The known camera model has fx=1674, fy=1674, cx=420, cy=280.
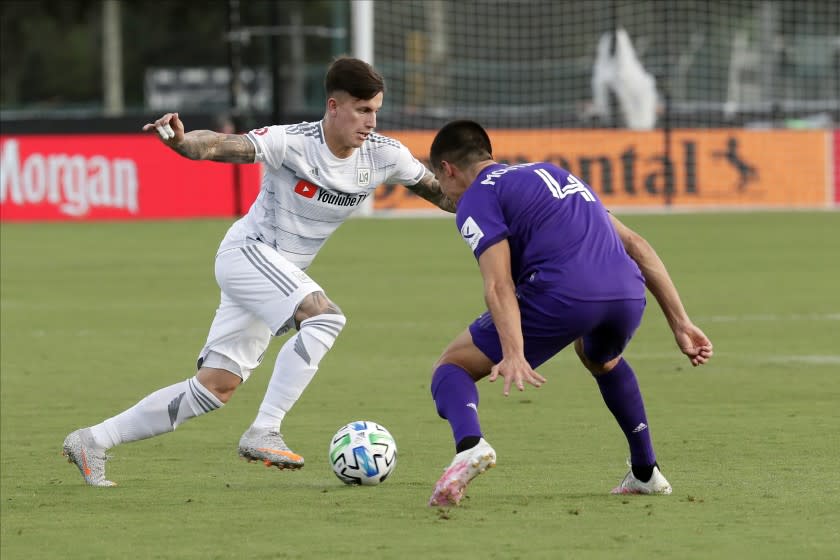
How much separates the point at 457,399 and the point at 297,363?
1089 mm

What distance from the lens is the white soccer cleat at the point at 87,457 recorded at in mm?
7520

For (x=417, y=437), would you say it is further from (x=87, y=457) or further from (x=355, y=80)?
(x=355, y=80)

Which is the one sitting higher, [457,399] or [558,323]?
[558,323]

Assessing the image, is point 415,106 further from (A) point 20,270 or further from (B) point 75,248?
(A) point 20,270

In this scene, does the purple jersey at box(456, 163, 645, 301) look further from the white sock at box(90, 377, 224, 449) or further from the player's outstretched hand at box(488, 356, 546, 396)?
the white sock at box(90, 377, 224, 449)

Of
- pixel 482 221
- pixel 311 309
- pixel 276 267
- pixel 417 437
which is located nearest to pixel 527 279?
pixel 482 221

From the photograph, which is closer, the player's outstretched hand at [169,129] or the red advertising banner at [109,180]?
the player's outstretched hand at [169,129]

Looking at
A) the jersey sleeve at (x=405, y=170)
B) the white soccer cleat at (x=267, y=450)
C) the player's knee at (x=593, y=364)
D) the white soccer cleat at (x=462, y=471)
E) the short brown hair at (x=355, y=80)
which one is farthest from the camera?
the jersey sleeve at (x=405, y=170)

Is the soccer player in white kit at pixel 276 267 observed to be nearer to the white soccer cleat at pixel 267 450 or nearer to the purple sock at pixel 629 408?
the white soccer cleat at pixel 267 450

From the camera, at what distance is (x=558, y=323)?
6578mm

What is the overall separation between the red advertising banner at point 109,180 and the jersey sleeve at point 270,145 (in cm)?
1947

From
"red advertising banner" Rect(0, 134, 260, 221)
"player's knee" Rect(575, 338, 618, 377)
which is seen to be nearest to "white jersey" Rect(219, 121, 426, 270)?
"player's knee" Rect(575, 338, 618, 377)

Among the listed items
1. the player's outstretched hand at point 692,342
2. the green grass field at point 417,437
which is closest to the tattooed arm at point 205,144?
the green grass field at point 417,437

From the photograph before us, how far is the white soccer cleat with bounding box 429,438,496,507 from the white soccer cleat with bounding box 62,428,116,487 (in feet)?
5.77
